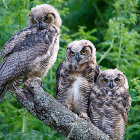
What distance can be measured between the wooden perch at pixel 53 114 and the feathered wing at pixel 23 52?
1.52 feet

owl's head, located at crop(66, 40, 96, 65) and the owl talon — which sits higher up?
owl's head, located at crop(66, 40, 96, 65)

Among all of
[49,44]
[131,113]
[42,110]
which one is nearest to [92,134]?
[42,110]

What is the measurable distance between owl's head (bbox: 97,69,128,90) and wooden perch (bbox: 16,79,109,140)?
0.61 m

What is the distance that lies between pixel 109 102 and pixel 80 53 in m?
0.59

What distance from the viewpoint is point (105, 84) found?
5.09 meters

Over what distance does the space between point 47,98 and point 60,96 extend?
1.98 ft

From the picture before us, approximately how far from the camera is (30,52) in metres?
5.13

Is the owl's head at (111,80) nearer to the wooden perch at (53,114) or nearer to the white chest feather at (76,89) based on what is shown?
the white chest feather at (76,89)

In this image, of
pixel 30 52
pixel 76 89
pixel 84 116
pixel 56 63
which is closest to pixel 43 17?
pixel 30 52

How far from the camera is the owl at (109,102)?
5.05 m

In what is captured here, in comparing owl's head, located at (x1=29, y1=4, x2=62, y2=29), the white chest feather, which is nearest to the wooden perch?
the white chest feather

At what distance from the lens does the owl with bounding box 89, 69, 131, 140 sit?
505 cm

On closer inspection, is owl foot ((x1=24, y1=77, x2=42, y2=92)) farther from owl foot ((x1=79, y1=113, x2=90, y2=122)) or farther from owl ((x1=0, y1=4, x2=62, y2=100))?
owl foot ((x1=79, y1=113, x2=90, y2=122))

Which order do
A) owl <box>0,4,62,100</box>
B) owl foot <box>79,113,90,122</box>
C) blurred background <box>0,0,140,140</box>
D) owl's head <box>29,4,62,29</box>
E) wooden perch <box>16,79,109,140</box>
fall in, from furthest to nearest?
blurred background <box>0,0,140,140</box> < owl's head <box>29,4,62,29</box> < owl <box>0,4,62,100</box> < owl foot <box>79,113,90,122</box> < wooden perch <box>16,79,109,140</box>
